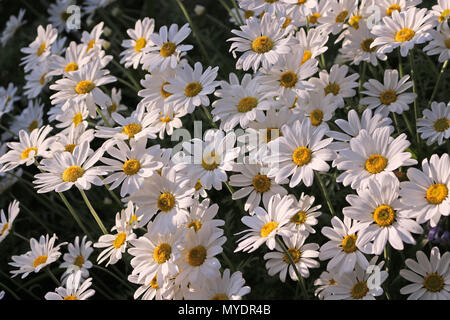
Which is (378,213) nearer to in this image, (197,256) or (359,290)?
(359,290)

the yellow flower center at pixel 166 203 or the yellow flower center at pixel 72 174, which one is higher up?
the yellow flower center at pixel 72 174

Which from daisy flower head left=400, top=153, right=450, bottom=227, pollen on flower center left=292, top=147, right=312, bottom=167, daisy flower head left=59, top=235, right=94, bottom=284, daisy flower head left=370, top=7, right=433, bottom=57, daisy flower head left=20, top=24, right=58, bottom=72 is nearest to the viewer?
daisy flower head left=400, top=153, right=450, bottom=227

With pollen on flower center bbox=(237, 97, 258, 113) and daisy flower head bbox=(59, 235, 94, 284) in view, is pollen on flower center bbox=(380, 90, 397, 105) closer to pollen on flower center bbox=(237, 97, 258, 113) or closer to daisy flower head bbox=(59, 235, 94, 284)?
pollen on flower center bbox=(237, 97, 258, 113)

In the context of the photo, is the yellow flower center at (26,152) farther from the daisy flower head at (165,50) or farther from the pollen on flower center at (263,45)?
the pollen on flower center at (263,45)

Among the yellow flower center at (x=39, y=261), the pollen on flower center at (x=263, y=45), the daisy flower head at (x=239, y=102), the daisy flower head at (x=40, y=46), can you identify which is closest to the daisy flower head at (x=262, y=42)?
the pollen on flower center at (x=263, y=45)

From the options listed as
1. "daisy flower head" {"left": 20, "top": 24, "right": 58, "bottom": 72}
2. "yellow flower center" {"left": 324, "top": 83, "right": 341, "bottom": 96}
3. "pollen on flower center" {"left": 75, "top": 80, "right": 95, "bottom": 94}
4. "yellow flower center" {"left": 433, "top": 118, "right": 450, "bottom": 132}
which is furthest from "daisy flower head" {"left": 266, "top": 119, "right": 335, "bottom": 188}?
"daisy flower head" {"left": 20, "top": 24, "right": 58, "bottom": 72}
